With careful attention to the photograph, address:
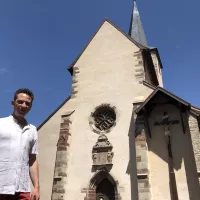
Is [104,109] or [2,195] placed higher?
[104,109]

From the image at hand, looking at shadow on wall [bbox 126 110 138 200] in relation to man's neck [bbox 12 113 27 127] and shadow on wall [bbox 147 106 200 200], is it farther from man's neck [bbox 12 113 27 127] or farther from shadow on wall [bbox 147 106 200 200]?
man's neck [bbox 12 113 27 127]

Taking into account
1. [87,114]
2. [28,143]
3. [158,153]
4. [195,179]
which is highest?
[87,114]

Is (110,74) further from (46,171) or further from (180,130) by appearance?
(46,171)

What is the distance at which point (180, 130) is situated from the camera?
31.4 feet

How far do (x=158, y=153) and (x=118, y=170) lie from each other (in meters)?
1.68

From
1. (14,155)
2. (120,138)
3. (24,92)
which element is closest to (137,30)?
(120,138)

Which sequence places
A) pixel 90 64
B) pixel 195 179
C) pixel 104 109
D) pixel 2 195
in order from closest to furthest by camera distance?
pixel 2 195 → pixel 195 179 → pixel 104 109 → pixel 90 64

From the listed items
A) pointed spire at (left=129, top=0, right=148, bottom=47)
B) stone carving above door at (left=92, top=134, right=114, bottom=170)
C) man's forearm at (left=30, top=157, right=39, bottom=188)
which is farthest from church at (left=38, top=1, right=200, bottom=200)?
pointed spire at (left=129, top=0, right=148, bottom=47)

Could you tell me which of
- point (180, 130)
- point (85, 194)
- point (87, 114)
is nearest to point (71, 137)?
point (87, 114)

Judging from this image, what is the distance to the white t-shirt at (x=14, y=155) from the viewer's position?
2.17m

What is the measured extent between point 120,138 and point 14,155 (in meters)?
8.24

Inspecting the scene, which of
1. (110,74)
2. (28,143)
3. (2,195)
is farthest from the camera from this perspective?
(110,74)

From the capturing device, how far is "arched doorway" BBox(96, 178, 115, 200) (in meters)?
9.70

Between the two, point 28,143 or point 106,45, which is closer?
point 28,143
